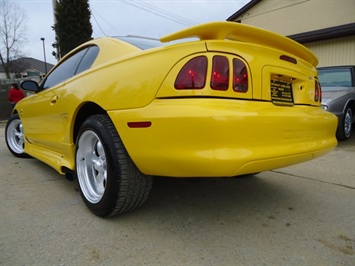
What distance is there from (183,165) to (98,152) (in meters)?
0.99

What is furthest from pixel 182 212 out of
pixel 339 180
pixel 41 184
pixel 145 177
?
pixel 339 180

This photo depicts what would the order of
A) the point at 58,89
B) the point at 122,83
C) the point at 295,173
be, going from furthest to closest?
the point at 295,173 → the point at 58,89 → the point at 122,83

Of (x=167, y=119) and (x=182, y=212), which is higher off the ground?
(x=167, y=119)

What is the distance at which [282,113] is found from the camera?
1898 mm

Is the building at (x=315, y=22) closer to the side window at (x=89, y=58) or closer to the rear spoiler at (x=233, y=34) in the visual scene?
the rear spoiler at (x=233, y=34)

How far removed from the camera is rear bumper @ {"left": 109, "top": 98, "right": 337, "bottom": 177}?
1.62 m

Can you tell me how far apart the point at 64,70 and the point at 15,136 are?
2127mm

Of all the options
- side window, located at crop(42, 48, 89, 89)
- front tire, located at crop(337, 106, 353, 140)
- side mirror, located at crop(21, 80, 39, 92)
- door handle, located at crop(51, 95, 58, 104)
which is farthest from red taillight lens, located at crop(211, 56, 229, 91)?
front tire, located at crop(337, 106, 353, 140)

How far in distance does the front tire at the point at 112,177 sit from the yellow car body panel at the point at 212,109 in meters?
0.11

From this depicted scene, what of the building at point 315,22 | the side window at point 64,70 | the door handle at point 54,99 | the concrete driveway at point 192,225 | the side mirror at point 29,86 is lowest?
the concrete driveway at point 192,225

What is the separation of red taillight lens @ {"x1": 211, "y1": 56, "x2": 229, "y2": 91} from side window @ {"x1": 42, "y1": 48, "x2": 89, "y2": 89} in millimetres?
1676

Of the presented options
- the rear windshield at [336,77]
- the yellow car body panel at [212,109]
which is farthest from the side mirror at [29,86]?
the rear windshield at [336,77]

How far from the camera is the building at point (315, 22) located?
9.29 metres

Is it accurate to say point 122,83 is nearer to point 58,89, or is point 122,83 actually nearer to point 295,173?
point 58,89
